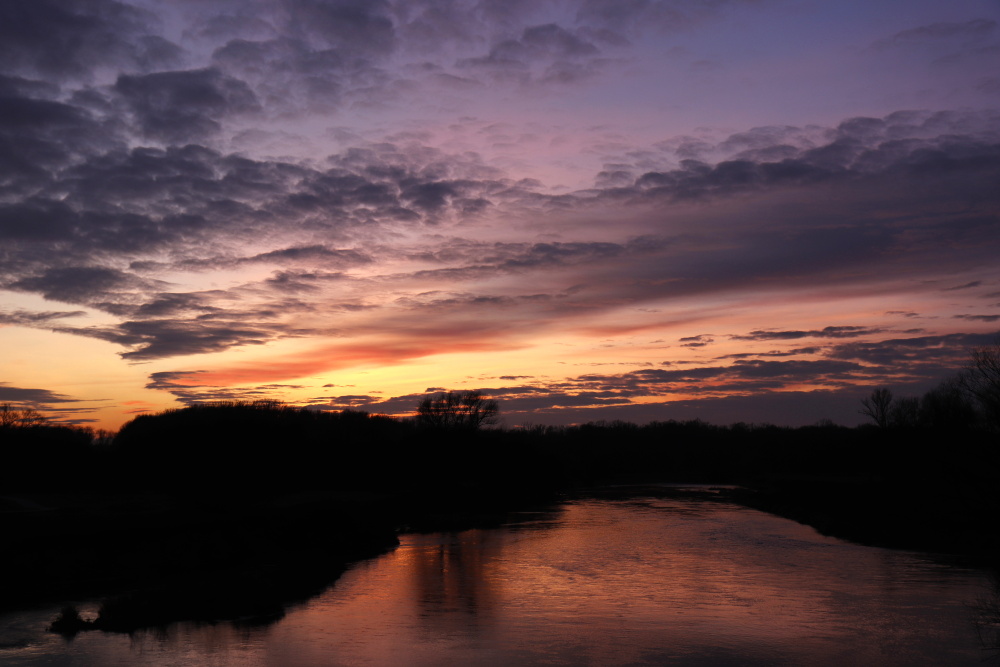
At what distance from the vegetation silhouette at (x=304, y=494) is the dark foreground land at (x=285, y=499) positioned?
14 centimetres

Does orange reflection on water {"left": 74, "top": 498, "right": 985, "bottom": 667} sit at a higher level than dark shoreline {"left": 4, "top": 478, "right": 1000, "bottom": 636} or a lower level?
lower

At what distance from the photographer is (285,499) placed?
59031 millimetres

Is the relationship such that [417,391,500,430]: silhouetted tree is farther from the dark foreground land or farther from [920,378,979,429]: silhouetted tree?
[920,378,979,429]: silhouetted tree

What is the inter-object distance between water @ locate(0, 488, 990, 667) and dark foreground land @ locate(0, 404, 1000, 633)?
2047 millimetres

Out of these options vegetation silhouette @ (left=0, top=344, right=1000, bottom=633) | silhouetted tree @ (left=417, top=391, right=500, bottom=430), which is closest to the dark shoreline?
vegetation silhouette @ (left=0, top=344, right=1000, bottom=633)

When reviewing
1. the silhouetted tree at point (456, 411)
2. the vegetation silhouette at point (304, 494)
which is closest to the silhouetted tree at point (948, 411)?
the vegetation silhouette at point (304, 494)

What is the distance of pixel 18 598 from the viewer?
21922mm

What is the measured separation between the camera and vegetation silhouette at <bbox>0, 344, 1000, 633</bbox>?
2527 centimetres

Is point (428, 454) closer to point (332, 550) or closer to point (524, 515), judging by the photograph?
point (524, 515)

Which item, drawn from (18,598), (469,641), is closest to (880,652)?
(469,641)

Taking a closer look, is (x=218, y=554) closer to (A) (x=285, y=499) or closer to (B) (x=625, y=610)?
(B) (x=625, y=610)

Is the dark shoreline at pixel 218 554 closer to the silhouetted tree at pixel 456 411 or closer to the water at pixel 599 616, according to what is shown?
the water at pixel 599 616

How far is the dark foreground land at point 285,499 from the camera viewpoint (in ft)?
80.6

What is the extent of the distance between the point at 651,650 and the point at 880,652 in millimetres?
4794
